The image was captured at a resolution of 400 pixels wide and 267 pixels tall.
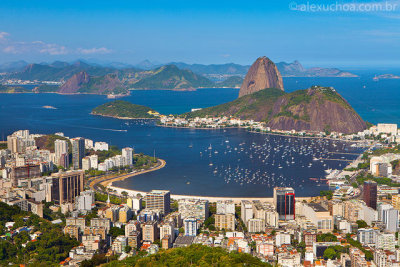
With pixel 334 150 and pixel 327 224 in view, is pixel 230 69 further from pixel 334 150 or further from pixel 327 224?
pixel 327 224

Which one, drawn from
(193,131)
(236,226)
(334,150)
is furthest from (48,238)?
(193,131)

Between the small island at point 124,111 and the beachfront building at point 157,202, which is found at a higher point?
the small island at point 124,111

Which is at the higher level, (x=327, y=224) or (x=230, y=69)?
(x=230, y=69)

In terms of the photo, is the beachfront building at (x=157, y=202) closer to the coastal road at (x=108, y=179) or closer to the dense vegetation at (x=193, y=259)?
the coastal road at (x=108, y=179)

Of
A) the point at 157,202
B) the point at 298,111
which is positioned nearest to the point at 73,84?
the point at 298,111

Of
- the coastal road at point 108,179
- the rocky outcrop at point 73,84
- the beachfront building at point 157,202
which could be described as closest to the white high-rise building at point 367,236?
the beachfront building at point 157,202

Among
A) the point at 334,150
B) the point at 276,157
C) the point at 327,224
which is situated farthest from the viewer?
the point at 334,150

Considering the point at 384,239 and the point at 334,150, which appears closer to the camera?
the point at 384,239

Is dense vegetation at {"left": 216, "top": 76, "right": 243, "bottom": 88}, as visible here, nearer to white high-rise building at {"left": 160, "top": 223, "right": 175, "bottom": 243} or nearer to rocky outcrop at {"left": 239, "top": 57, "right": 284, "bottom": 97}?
rocky outcrop at {"left": 239, "top": 57, "right": 284, "bottom": 97}
